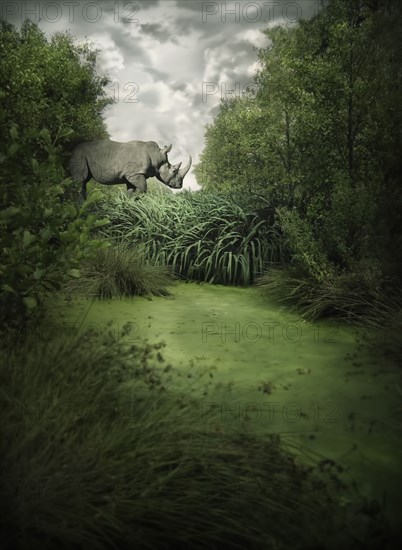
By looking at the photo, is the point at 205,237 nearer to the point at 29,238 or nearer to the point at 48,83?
the point at 29,238

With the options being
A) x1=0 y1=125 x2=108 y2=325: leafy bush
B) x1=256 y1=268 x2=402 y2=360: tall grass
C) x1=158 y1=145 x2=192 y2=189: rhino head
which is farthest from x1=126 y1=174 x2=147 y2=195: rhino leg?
x1=0 y1=125 x2=108 y2=325: leafy bush

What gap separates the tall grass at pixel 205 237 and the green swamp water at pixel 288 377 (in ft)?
3.93

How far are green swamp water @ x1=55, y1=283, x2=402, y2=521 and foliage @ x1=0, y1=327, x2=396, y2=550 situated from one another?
0.20 metres

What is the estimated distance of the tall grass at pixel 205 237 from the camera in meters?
6.61

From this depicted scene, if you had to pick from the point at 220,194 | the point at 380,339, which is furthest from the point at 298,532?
the point at 220,194

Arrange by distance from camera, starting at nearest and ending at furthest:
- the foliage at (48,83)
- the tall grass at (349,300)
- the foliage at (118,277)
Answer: the tall grass at (349,300)
the foliage at (118,277)
the foliage at (48,83)

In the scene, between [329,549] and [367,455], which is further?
[367,455]

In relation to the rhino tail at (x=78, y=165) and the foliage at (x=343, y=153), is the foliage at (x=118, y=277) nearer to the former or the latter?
the foliage at (x=343, y=153)

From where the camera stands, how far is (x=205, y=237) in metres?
7.13

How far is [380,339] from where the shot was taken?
3.50 m

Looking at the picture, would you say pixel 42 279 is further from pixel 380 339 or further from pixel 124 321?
pixel 380 339

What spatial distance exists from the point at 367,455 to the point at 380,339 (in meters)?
1.47
